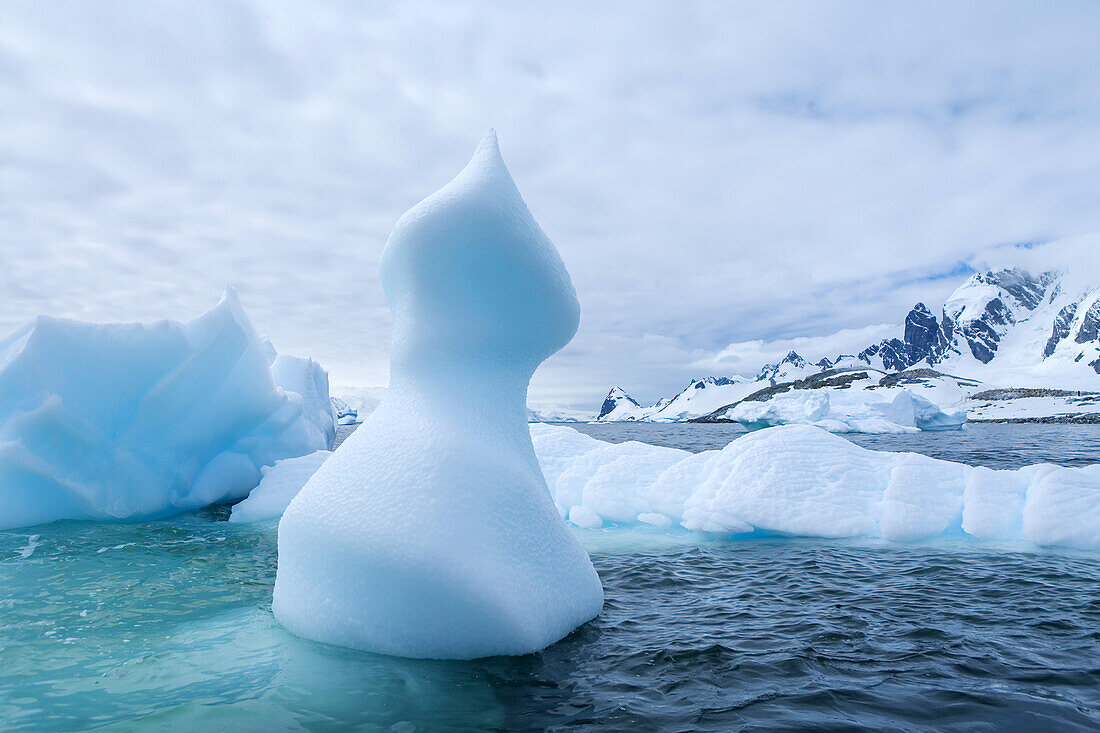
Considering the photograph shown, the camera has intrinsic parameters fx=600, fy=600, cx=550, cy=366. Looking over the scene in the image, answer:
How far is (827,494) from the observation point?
11578 mm

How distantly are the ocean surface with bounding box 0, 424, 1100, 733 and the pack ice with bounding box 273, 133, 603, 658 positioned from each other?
337mm

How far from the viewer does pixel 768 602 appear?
7.20m

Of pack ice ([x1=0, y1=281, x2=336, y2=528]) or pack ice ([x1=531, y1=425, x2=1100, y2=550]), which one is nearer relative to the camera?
pack ice ([x1=531, y1=425, x2=1100, y2=550])

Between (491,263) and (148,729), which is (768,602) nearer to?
(491,263)

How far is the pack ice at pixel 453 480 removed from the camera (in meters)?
5.68

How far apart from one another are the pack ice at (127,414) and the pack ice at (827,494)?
30.2ft

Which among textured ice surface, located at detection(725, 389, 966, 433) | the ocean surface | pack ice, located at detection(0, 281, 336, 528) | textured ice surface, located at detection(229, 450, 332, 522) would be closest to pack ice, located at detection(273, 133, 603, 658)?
the ocean surface

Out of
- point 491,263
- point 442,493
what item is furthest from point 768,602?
point 491,263

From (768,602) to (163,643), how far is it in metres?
6.62

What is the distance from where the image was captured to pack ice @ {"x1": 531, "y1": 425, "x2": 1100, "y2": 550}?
10.2 meters

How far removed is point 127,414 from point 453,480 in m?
12.4

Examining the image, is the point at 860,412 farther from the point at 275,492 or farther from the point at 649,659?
the point at 649,659

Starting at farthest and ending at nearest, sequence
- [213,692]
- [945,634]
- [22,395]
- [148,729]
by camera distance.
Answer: [22,395]
[945,634]
[213,692]
[148,729]

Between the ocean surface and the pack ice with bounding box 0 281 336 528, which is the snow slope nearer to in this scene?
the ocean surface
